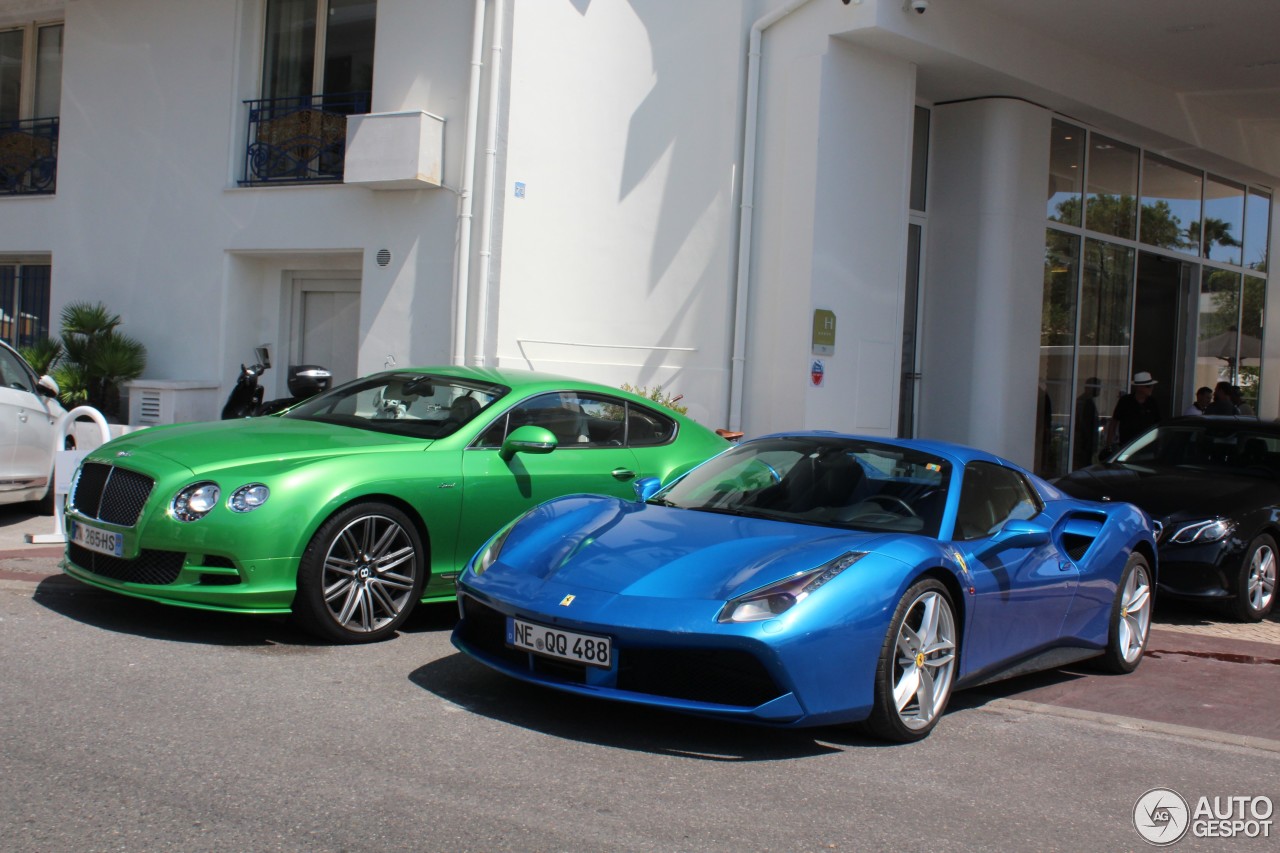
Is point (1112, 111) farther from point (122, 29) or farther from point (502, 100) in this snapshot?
point (122, 29)

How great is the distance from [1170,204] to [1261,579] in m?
10.9

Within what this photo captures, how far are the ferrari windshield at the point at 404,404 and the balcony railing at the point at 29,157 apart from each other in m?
9.77

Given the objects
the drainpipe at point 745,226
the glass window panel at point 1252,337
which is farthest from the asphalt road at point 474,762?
the glass window panel at point 1252,337

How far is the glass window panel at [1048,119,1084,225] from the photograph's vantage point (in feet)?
51.1

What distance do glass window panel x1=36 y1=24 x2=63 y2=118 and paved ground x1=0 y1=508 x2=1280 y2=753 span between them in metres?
9.23

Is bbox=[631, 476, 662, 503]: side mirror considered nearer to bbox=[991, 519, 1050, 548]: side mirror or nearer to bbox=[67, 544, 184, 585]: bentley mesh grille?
bbox=[991, 519, 1050, 548]: side mirror

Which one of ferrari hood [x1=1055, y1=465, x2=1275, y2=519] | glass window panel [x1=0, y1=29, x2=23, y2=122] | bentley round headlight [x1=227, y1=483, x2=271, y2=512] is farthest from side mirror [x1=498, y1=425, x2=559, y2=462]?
glass window panel [x1=0, y1=29, x2=23, y2=122]

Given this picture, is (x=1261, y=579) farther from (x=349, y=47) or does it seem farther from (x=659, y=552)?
(x=349, y=47)

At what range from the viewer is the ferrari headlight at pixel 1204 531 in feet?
27.8

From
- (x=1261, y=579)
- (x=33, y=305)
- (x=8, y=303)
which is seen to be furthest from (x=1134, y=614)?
(x=8, y=303)

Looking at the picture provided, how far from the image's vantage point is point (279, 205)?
13.6 meters

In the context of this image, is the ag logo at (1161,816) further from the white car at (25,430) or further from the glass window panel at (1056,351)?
the glass window panel at (1056,351)

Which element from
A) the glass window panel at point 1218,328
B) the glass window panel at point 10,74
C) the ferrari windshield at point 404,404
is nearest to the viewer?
the ferrari windshield at point 404,404

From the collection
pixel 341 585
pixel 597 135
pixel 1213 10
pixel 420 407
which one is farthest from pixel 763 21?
pixel 341 585
